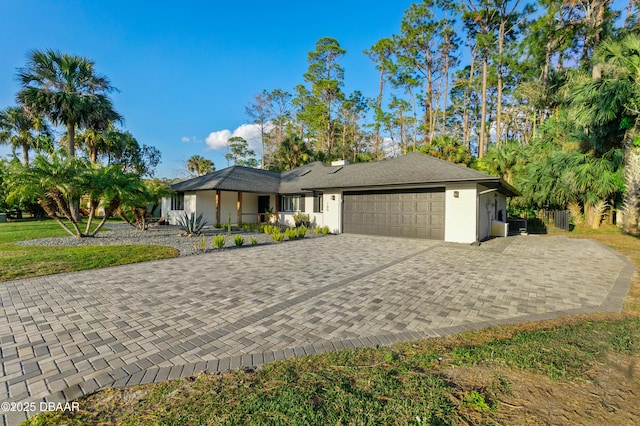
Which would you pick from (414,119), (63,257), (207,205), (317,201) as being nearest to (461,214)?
(317,201)

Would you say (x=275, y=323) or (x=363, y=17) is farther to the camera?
(x=363, y=17)

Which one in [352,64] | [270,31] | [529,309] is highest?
[352,64]

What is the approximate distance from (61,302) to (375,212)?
38.5 feet

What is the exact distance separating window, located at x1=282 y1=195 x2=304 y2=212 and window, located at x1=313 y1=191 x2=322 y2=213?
4.41 ft

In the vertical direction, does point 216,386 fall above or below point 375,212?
below

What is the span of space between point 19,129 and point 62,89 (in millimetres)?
11687

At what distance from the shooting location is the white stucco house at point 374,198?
37.0ft

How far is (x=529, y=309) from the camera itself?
429 centimetres

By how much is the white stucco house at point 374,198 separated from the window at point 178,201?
0.07 meters

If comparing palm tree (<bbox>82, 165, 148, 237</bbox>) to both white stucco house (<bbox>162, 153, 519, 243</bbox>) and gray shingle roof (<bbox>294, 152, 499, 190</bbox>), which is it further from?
gray shingle roof (<bbox>294, 152, 499, 190</bbox>)

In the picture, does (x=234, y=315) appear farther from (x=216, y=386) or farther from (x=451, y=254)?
(x=451, y=254)

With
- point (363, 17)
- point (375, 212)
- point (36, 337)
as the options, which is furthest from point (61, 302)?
point (363, 17)

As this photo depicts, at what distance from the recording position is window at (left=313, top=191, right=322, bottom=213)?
16312 mm

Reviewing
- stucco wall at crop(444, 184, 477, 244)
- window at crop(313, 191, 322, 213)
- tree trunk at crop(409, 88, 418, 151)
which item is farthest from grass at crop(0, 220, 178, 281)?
tree trunk at crop(409, 88, 418, 151)
